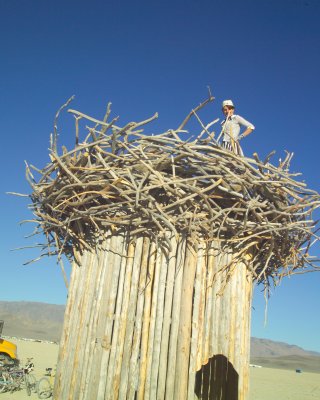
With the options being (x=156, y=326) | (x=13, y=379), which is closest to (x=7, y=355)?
(x=13, y=379)

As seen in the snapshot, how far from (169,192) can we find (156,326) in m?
1.53

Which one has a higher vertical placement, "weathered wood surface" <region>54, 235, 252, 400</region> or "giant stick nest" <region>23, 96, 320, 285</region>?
"giant stick nest" <region>23, 96, 320, 285</region>

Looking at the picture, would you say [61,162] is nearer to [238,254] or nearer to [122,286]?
[122,286]

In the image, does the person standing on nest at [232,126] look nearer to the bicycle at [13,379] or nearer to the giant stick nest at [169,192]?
the giant stick nest at [169,192]

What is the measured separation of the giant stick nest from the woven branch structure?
0.01 metres

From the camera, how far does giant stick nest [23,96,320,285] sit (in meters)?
4.91

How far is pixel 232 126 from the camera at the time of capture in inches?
241

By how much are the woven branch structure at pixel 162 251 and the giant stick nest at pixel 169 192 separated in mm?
15

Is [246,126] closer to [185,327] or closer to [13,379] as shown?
[185,327]

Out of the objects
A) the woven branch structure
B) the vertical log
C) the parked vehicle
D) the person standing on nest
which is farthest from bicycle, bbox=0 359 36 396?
the person standing on nest

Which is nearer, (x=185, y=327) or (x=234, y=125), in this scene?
(x=185, y=327)

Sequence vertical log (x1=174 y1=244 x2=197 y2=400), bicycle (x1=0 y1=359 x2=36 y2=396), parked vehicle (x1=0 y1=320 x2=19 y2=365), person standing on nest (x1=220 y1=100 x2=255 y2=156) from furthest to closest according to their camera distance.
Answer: parked vehicle (x1=0 y1=320 x2=19 y2=365), bicycle (x1=0 y1=359 x2=36 y2=396), person standing on nest (x1=220 y1=100 x2=255 y2=156), vertical log (x1=174 y1=244 x2=197 y2=400)

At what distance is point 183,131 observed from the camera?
493 cm

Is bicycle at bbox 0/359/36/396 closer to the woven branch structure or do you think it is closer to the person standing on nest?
the woven branch structure
